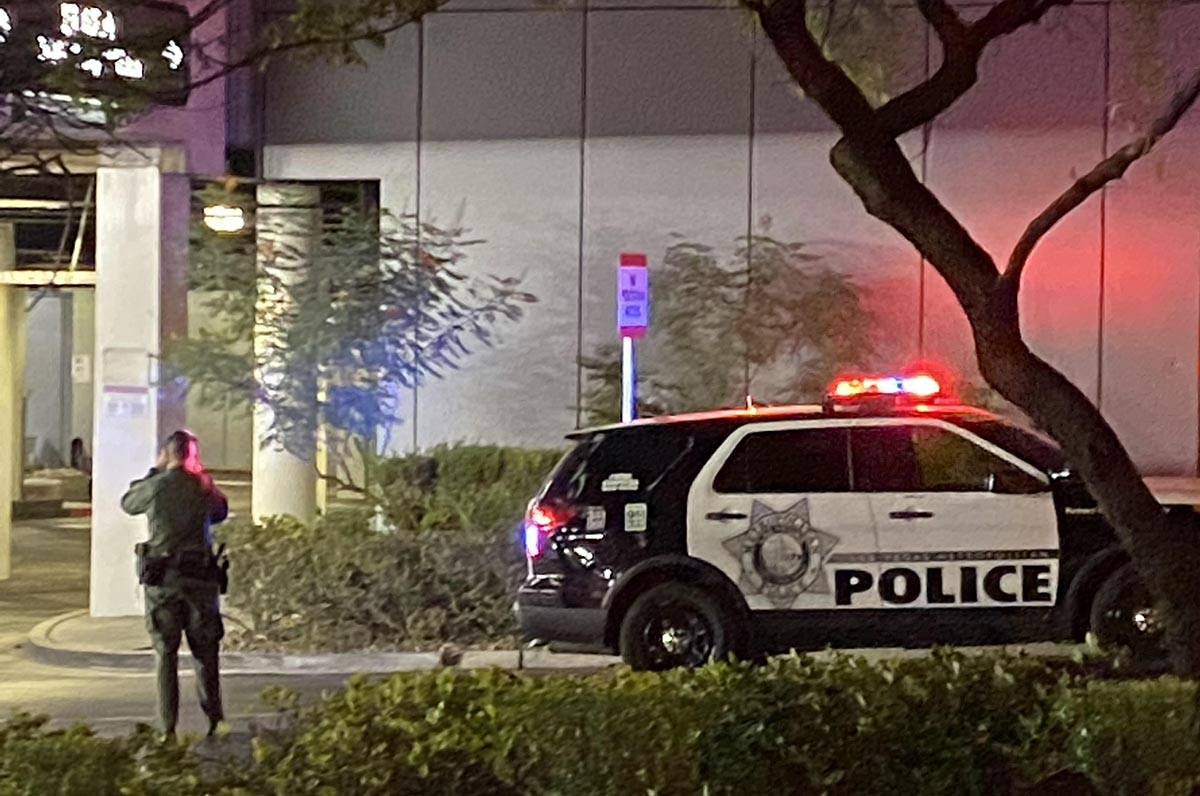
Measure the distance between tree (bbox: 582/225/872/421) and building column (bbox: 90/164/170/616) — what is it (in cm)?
448

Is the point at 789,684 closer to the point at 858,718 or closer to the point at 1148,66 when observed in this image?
the point at 858,718

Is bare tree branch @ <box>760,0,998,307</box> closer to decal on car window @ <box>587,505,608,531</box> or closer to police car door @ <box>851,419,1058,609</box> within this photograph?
police car door @ <box>851,419,1058,609</box>

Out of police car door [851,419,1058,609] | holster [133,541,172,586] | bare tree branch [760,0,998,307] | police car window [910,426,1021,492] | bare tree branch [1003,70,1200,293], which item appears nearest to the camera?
bare tree branch [760,0,998,307]

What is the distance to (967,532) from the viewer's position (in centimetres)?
1203

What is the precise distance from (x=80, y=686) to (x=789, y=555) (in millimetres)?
5488

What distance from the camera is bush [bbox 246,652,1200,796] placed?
5.63 meters

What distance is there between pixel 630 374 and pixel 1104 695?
31.4ft

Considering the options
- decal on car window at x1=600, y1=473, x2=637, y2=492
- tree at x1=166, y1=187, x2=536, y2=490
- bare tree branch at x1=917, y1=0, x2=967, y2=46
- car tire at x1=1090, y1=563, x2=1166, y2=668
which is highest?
bare tree branch at x1=917, y1=0, x2=967, y2=46

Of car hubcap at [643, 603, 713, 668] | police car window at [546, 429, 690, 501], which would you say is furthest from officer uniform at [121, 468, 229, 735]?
car hubcap at [643, 603, 713, 668]

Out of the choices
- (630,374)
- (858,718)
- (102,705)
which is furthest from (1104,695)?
(630,374)

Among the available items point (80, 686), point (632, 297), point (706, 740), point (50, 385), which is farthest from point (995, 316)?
point (50, 385)

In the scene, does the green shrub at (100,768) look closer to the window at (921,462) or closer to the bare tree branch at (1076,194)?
the bare tree branch at (1076,194)

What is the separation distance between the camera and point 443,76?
62.4 feet

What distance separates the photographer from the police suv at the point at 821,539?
39.3 ft
